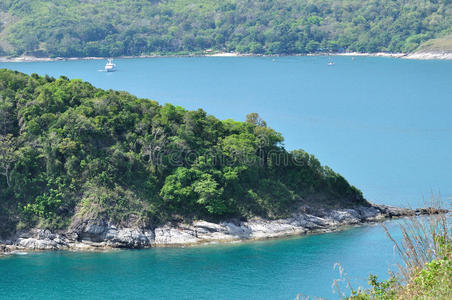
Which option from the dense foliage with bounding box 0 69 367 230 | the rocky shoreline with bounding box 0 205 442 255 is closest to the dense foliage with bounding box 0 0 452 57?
the dense foliage with bounding box 0 69 367 230

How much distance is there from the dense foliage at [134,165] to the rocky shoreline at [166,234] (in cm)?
84

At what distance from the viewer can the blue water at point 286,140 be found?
40031 mm

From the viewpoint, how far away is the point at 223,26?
190250 millimetres

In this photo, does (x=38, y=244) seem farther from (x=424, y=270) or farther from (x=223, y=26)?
(x=223, y=26)

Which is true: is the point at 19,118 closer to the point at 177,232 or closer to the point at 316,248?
the point at 177,232

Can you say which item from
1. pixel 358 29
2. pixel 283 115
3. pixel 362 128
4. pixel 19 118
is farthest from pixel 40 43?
pixel 19 118

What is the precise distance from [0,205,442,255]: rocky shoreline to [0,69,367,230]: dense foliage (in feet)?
2.75

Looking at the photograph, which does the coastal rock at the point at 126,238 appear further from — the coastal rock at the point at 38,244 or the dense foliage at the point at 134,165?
the coastal rock at the point at 38,244

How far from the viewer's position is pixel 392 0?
19362 cm

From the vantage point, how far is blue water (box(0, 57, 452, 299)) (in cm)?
4003

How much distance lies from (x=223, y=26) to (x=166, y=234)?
15050cm

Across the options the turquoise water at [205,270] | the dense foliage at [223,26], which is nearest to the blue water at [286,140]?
the turquoise water at [205,270]

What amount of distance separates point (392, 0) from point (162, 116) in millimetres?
158525

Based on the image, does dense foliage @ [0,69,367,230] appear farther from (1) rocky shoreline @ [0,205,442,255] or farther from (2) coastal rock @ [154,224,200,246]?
(2) coastal rock @ [154,224,200,246]
